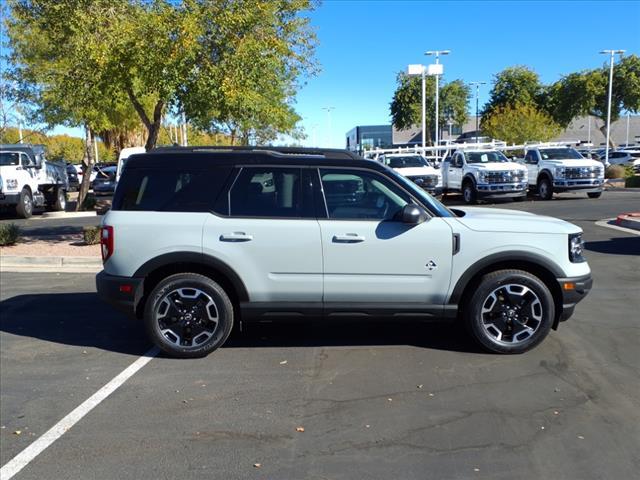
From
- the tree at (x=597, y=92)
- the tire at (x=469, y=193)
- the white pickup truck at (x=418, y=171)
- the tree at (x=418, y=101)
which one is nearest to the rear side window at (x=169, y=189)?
the white pickup truck at (x=418, y=171)

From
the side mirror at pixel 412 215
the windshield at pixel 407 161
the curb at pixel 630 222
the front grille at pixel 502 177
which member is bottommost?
the curb at pixel 630 222

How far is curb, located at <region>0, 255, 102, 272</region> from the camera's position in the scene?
9.90 metres

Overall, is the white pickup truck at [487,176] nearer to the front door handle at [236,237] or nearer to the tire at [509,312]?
the tire at [509,312]

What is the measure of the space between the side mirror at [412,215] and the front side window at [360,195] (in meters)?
0.13

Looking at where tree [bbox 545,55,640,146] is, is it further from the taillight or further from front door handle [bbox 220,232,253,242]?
the taillight

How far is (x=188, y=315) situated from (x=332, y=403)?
167cm

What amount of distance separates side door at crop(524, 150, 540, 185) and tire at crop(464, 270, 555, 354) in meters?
18.9

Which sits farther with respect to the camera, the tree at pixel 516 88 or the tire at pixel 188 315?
the tree at pixel 516 88

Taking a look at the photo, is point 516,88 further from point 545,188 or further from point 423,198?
point 423,198

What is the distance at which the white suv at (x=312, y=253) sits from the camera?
5.14 m

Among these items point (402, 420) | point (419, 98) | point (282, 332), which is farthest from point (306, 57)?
point (419, 98)

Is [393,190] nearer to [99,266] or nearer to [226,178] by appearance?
[226,178]

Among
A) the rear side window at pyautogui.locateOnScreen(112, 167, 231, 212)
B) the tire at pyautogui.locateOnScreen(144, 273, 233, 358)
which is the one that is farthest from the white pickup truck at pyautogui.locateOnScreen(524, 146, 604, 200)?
the tire at pyautogui.locateOnScreen(144, 273, 233, 358)

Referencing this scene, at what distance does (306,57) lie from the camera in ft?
49.1
